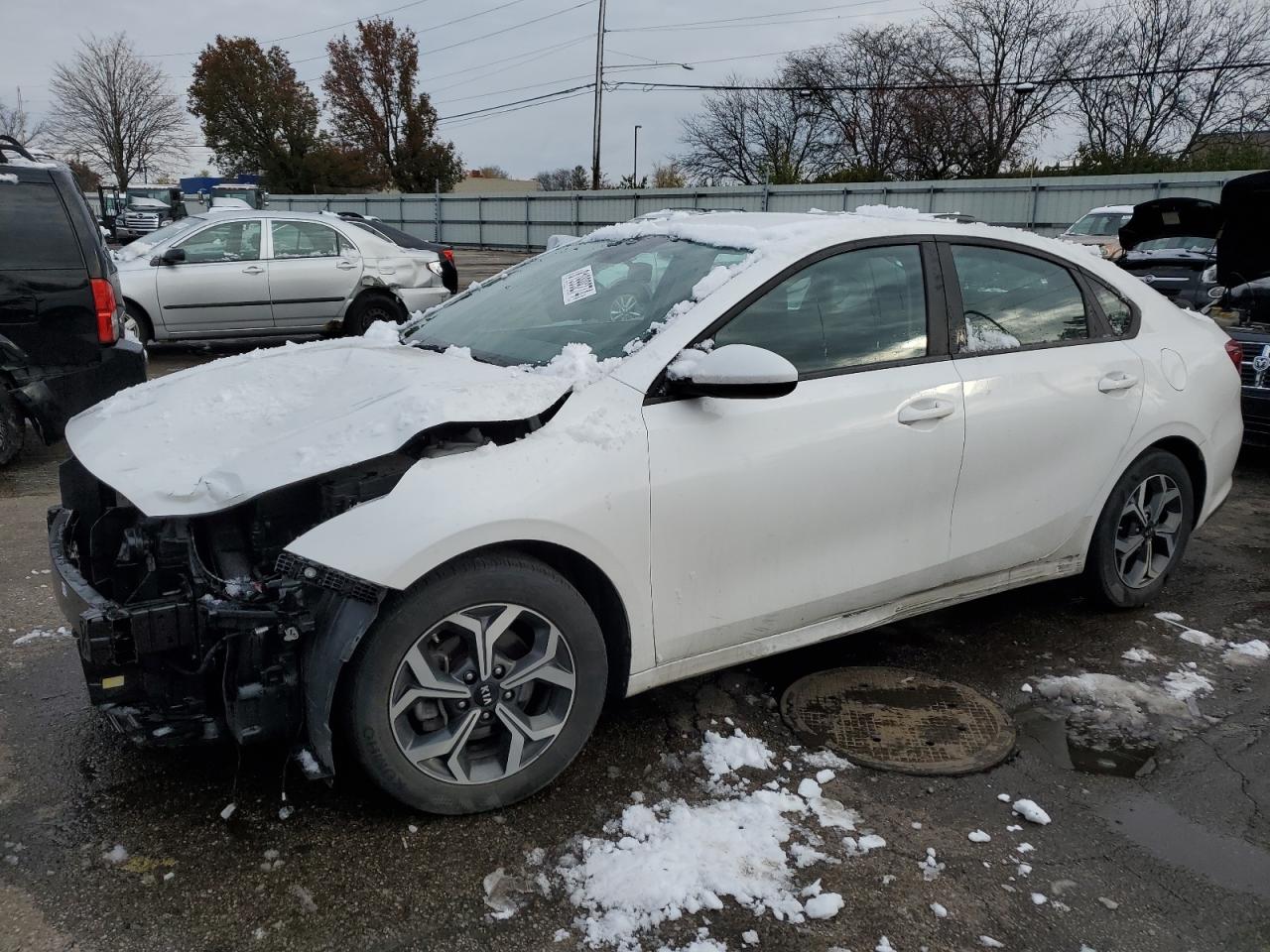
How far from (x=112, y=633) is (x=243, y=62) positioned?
200ft

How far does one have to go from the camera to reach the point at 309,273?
34.7ft

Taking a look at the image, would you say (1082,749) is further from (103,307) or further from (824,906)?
(103,307)

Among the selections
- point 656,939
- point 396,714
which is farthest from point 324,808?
point 656,939

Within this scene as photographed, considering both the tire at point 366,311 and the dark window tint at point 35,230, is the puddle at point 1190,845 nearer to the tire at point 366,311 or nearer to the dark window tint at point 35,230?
the dark window tint at point 35,230

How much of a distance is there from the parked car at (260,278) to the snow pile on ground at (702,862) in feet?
29.9

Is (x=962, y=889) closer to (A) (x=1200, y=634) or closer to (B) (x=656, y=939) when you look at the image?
(B) (x=656, y=939)

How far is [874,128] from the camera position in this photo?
148ft

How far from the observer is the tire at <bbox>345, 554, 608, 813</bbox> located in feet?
7.99

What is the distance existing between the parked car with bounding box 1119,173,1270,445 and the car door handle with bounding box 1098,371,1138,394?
3.27 metres

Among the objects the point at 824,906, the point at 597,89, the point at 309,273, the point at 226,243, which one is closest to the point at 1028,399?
the point at 824,906

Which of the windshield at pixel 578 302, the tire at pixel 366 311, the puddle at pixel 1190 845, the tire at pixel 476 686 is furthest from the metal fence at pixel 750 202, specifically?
the tire at pixel 476 686

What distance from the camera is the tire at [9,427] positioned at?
20.5 ft

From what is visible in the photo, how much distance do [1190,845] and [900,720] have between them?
0.91 metres

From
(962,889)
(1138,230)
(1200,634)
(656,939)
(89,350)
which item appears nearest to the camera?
(656,939)
